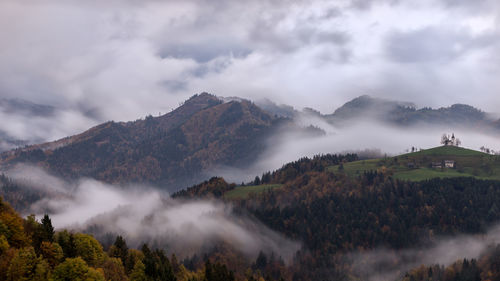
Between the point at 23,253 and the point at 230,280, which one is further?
the point at 230,280

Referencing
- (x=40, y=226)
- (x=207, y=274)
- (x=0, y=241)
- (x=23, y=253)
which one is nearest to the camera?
(x=23, y=253)

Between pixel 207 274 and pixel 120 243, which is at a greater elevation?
pixel 120 243

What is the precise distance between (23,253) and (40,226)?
20.8 metres

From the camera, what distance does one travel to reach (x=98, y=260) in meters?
131

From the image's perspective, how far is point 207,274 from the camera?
156750 mm

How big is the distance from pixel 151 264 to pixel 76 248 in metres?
21.3

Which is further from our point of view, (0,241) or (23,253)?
(0,241)

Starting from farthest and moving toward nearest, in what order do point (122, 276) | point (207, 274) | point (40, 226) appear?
point (207, 274)
point (122, 276)
point (40, 226)

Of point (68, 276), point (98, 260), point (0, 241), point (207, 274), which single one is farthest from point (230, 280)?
point (0, 241)

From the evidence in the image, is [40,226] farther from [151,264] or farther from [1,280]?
[151,264]

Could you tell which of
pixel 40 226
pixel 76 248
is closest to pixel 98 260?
pixel 76 248

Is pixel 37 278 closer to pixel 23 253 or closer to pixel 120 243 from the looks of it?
pixel 23 253

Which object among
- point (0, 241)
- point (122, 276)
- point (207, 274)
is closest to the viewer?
point (0, 241)

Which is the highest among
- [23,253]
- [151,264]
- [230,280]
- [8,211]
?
[8,211]
